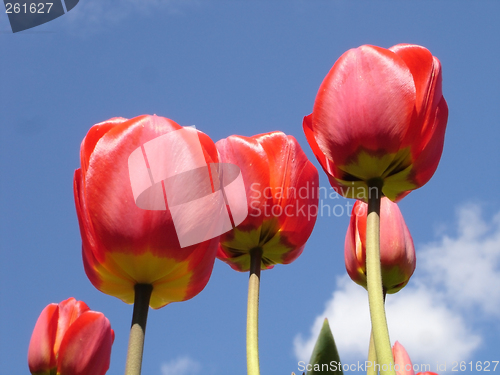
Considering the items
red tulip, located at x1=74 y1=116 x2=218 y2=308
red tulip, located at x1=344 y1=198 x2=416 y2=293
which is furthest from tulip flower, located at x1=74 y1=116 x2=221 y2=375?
red tulip, located at x1=344 y1=198 x2=416 y2=293

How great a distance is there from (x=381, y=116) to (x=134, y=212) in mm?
369

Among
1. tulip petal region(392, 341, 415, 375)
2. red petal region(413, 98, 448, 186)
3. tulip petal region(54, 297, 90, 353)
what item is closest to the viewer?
red petal region(413, 98, 448, 186)

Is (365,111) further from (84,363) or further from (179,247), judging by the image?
(84,363)

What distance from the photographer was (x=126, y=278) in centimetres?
65

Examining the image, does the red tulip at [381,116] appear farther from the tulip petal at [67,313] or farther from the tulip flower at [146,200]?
the tulip petal at [67,313]

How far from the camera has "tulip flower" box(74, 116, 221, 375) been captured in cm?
59

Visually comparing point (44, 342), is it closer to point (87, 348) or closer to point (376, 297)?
point (87, 348)

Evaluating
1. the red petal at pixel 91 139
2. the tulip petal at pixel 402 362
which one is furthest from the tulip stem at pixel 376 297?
the tulip petal at pixel 402 362

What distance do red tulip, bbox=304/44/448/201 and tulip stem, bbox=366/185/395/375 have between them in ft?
0.25

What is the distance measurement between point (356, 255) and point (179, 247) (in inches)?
22.8

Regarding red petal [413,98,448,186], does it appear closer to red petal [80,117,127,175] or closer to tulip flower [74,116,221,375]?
tulip flower [74,116,221,375]

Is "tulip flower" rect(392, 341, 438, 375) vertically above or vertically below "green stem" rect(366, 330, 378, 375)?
above

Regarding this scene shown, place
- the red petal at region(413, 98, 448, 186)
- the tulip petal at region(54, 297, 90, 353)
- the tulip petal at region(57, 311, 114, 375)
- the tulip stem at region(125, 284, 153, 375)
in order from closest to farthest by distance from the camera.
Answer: the tulip stem at region(125, 284, 153, 375)
the red petal at region(413, 98, 448, 186)
the tulip petal at region(57, 311, 114, 375)
the tulip petal at region(54, 297, 90, 353)

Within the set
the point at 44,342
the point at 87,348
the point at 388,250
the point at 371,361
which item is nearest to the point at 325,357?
the point at 371,361
